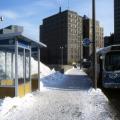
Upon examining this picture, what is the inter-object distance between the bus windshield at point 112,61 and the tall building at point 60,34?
9465 centimetres

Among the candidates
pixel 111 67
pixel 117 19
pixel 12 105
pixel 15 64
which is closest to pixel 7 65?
pixel 15 64

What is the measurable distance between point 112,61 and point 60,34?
97956 millimetres

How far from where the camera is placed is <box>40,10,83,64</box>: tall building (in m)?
118

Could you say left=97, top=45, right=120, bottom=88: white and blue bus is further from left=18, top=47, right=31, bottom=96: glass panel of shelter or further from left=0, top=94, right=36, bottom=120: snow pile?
left=0, top=94, right=36, bottom=120: snow pile

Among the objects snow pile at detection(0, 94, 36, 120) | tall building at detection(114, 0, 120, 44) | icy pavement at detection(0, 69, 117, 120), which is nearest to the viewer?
icy pavement at detection(0, 69, 117, 120)

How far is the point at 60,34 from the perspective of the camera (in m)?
119

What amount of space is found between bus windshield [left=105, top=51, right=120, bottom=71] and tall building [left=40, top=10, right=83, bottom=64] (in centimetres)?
9465

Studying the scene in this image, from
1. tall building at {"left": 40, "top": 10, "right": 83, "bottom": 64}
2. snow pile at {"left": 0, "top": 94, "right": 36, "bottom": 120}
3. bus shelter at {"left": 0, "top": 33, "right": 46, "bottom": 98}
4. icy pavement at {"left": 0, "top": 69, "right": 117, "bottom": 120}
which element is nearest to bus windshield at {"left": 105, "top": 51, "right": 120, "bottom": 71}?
bus shelter at {"left": 0, "top": 33, "right": 46, "bottom": 98}

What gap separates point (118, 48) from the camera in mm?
21297

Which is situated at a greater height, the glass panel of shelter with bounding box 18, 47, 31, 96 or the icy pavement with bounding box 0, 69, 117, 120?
the glass panel of shelter with bounding box 18, 47, 31, 96

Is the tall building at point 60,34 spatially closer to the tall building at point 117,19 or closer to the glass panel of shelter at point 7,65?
the tall building at point 117,19

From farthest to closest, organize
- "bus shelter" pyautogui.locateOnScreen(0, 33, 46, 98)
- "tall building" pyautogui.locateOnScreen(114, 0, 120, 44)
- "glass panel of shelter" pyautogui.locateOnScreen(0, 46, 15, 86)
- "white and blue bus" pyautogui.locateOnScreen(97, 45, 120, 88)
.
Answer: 1. "tall building" pyautogui.locateOnScreen(114, 0, 120, 44)
2. "white and blue bus" pyautogui.locateOnScreen(97, 45, 120, 88)
3. "glass panel of shelter" pyautogui.locateOnScreen(0, 46, 15, 86)
4. "bus shelter" pyautogui.locateOnScreen(0, 33, 46, 98)

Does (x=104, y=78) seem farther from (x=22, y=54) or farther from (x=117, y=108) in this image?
(x=117, y=108)

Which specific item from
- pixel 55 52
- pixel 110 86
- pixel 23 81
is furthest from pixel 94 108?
pixel 55 52
